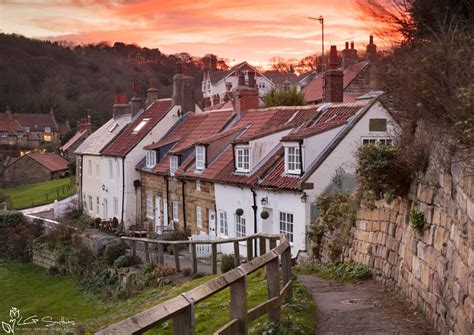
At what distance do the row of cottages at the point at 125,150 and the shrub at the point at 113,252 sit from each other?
8.52 metres

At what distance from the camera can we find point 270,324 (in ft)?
27.0

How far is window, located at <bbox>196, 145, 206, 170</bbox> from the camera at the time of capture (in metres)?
27.8

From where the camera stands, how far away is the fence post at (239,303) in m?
6.61

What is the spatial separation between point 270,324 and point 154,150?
26.4 meters

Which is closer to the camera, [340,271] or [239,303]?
[239,303]

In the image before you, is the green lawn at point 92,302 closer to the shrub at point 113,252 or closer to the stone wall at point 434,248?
the stone wall at point 434,248

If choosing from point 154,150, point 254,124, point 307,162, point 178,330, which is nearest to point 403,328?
point 178,330

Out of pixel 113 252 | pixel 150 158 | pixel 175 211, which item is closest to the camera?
pixel 113 252

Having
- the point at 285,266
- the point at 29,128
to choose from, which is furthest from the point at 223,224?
the point at 29,128

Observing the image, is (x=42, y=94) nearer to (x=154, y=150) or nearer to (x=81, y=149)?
(x=81, y=149)

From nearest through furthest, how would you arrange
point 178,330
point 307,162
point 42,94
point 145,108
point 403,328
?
point 178,330 < point 403,328 < point 307,162 < point 145,108 < point 42,94

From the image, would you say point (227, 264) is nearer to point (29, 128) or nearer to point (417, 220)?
point (417, 220)

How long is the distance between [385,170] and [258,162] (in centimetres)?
1296

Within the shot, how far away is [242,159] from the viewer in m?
24.7
